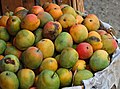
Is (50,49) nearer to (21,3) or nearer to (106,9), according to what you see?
(21,3)

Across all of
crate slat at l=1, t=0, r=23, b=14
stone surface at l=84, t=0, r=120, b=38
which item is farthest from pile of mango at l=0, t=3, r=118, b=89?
stone surface at l=84, t=0, r=120, b=38

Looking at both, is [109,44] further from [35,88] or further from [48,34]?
[35,88]

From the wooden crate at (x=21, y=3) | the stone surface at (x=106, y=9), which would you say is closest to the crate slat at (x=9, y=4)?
the wooden crate at (x=21, y=3)

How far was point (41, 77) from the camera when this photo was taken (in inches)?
65.6

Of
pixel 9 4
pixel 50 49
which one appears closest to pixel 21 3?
pixel 9 4

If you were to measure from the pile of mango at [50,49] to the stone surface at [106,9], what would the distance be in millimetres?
1835

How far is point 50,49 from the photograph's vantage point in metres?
1.82

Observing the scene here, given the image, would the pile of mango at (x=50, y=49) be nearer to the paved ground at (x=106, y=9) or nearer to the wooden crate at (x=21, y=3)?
the wooden crate at (x=21, y=3)

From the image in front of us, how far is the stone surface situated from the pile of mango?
6.02 feet

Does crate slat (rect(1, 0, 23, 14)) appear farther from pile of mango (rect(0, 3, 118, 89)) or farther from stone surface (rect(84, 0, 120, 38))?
stone surface (rect(84, 0, 120, 38))

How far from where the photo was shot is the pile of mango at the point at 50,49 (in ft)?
5.64

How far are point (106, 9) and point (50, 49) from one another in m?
2.45

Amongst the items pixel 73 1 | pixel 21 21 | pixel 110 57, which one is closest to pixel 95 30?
pixel 110 57

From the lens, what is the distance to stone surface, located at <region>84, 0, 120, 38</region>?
12.7ft
